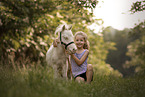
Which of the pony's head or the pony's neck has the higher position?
the pony's head

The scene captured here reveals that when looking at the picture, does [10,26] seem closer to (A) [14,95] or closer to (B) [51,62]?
(B) [51,62]

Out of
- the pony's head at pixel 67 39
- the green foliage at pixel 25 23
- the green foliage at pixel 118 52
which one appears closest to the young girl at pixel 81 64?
the pony's head at pixel 67 39

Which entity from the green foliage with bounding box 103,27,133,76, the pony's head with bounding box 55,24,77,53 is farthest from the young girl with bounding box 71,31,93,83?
the green foliage with bounding box 103,27,133,76

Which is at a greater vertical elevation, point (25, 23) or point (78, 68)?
point (25, 23)

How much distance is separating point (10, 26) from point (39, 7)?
1586 mm

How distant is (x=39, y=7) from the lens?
25.2ft

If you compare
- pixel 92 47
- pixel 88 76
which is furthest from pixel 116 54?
pixel 88 76

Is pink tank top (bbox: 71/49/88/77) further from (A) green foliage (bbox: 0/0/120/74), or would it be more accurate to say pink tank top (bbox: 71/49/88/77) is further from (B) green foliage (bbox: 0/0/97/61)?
(B) green foliage (bbox: 0/0/97/61)

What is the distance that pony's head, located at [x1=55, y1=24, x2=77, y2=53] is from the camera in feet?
13.9

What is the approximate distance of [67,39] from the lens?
439 cm

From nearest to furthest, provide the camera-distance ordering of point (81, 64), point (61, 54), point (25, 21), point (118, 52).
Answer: point (61, 54) < point (81, 64) < point (25, 21) < point (118, 52)

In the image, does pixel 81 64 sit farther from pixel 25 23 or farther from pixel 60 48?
pixel 25 23

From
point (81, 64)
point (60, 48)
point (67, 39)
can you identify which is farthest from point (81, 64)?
point (67, 39)

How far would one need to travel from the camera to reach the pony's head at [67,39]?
167 inches
